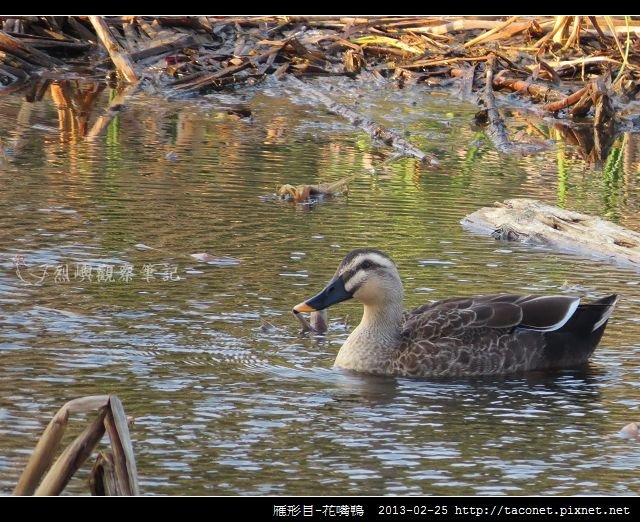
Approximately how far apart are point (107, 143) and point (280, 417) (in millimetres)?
10391

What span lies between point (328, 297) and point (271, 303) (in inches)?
43.9

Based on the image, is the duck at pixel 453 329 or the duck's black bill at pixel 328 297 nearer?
the duck at pixel 453 329

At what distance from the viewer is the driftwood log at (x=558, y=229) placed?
→ 44.5 feet

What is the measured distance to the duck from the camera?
10.6 m

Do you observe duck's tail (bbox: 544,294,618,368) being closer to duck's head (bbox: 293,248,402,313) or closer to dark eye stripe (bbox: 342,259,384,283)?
duck's head (bbox: 293,248,402,313)

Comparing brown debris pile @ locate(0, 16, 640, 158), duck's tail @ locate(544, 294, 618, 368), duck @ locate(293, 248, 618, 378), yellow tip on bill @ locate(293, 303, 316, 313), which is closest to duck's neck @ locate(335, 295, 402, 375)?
duck @ locate(293, 248, 618, 378)

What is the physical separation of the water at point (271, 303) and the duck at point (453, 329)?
0.18 m

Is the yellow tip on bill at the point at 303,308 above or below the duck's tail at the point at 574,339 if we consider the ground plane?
above

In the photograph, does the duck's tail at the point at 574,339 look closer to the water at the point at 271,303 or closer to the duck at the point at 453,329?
the duck at the point at 453,329

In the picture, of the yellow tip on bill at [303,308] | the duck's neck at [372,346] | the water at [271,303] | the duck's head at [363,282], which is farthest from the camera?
the duck's head at [363,282]

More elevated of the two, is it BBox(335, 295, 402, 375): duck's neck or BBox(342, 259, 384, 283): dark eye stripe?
BBox(342, 259, 384, 283): dark eye stripe

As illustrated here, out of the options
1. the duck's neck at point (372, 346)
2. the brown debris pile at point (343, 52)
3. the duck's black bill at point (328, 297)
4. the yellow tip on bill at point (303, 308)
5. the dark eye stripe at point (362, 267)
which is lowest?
the duck's neck at point (372, 346)

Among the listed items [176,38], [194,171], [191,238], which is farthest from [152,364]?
[176,38]

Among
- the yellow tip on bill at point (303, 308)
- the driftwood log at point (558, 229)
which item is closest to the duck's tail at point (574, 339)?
the yellow tip on bill at point (303, 308)
